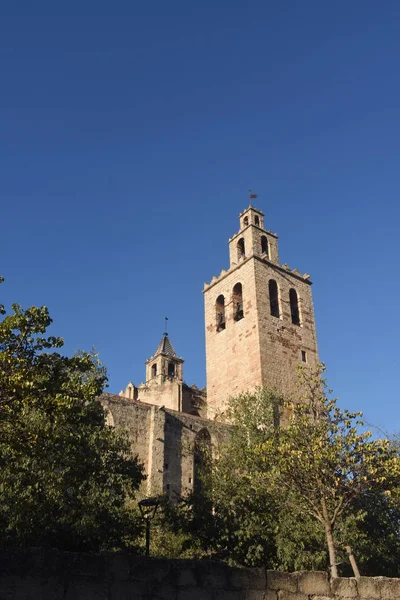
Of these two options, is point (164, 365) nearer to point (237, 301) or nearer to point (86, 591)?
point (237, 301)

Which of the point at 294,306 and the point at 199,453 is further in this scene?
the point at 294,306

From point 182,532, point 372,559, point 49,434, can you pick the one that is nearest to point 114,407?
point 182,532

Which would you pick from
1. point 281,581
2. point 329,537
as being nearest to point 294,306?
point 329,537

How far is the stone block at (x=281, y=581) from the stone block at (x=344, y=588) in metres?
0.59

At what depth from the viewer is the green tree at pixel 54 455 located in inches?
453

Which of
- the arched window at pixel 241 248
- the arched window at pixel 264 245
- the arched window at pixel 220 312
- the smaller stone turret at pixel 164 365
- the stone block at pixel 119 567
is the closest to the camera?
the stone block at pixel 119 567

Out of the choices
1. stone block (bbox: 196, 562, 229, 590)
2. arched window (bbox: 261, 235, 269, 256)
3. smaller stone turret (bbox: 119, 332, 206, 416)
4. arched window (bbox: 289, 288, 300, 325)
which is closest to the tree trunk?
stone block (bbox: 196, 562, 229, 590)

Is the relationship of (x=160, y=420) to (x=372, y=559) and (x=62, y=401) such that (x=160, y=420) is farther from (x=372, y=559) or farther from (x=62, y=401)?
(x=62, y=401)

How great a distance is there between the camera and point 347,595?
767 centimetres

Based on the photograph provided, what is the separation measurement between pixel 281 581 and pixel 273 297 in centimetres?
3564

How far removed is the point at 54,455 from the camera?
1566 centimetres

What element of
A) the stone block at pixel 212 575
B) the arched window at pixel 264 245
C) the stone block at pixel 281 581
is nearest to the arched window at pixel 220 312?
the arched window at pixel 264 245

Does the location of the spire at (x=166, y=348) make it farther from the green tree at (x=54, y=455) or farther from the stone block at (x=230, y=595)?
the stone block at (x=230, y=595)

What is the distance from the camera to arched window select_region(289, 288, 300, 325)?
Answer: 42.8 m
